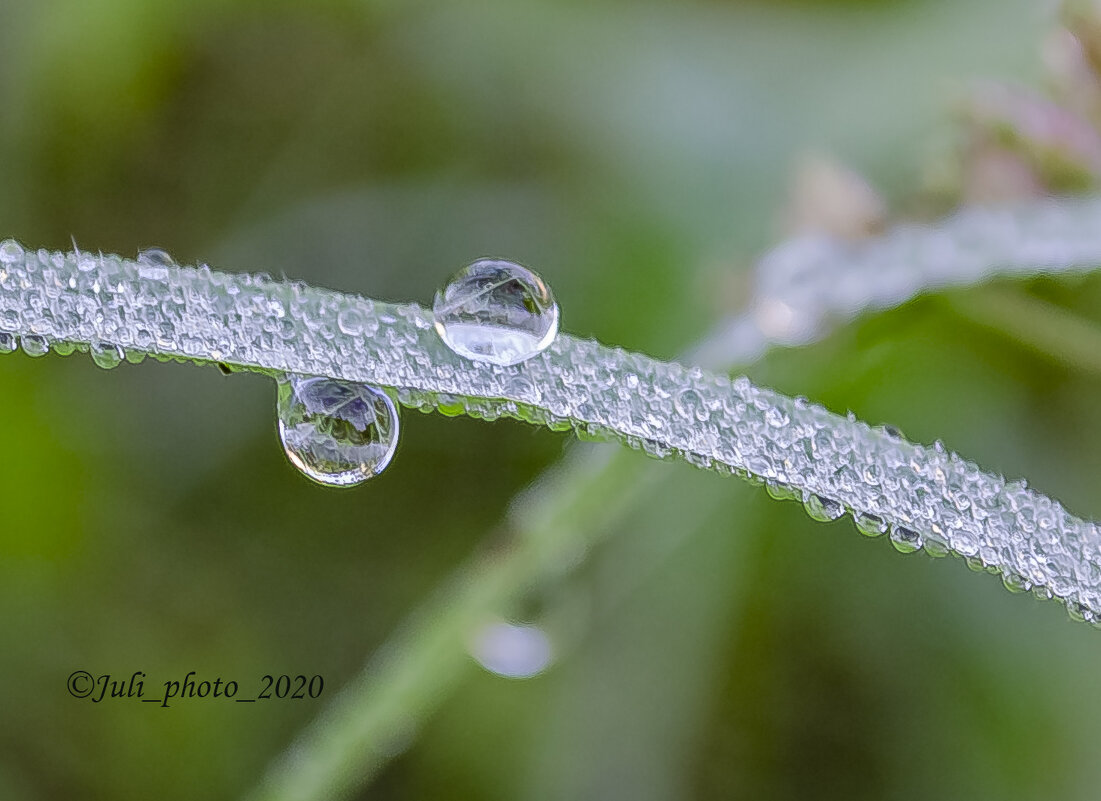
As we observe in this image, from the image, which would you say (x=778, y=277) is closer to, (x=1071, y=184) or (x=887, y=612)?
(x=1071, y=184)

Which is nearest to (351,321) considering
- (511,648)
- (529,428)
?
(511,648)

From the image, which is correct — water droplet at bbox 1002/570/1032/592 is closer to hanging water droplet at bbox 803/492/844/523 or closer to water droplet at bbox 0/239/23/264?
hanging water droplet at bbox 803/492/844/523

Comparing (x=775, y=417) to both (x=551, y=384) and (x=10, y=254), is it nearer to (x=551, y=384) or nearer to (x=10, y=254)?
(x=551, y=384)

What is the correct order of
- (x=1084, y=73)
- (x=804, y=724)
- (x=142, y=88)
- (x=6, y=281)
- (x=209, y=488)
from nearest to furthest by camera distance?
(x=6, y=281) → (x=1084, y=73) → (x=804, y=724) → (x=209, y=488) → (x=142, y=88)

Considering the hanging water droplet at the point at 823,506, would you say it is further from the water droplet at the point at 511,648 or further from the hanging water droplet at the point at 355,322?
the water droplet at the point at 511,648

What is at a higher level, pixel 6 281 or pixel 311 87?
pixel 311 87

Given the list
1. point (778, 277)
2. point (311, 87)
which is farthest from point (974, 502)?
point (311, 87)

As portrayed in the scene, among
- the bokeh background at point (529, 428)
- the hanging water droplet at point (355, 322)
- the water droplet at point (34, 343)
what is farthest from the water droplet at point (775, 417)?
the bokeh background at point (529, 428)

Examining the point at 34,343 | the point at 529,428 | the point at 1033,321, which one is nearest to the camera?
the point at 34,343
